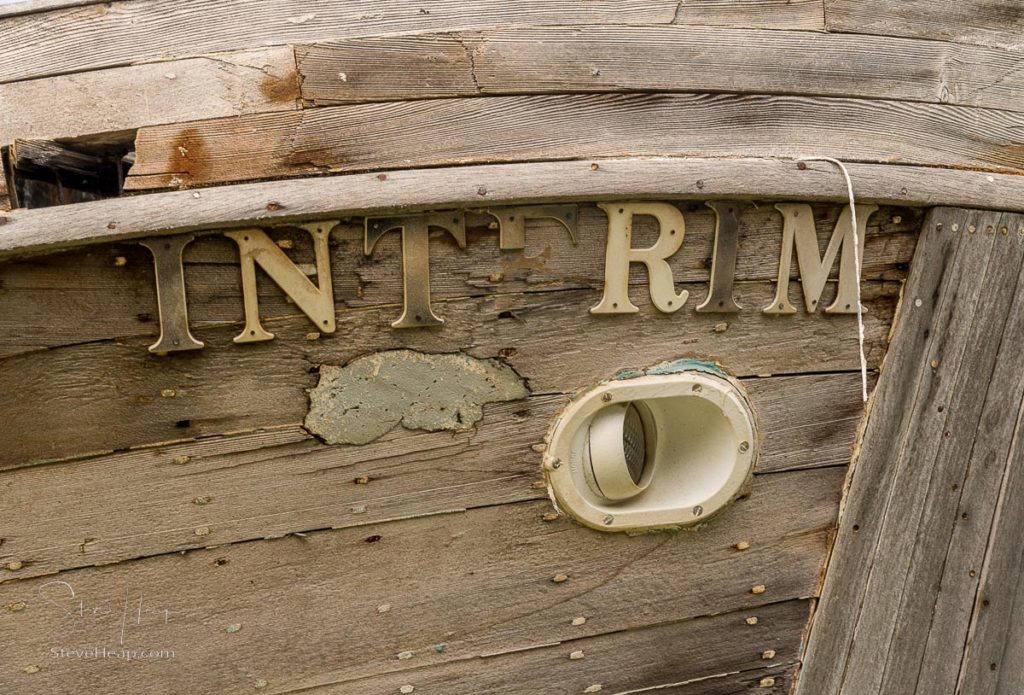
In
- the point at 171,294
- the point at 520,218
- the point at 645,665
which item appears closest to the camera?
the point at 171,294

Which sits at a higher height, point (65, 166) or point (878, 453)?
point (878, 453)

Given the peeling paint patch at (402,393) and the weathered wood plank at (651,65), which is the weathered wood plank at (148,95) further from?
the peeling paint patch at (402,393)

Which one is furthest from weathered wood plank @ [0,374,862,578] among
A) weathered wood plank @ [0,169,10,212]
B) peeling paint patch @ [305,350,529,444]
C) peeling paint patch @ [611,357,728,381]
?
weathered wood plank @ [0,169,10,212]

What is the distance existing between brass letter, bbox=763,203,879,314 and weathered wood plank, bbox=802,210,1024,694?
0.18 metres

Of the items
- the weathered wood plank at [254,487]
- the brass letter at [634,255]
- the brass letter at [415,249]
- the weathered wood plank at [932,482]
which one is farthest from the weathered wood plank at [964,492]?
the brass letter at [415,249]

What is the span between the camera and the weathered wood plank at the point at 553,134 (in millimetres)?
1717

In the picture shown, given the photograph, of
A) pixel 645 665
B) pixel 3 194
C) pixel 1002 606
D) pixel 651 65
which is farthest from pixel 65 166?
pixel 1002 606

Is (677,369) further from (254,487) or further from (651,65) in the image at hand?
(254,487)

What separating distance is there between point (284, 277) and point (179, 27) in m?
0.60

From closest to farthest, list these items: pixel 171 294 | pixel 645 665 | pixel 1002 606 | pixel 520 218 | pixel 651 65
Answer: pixel 171 294
pixel 520 218
pixel 651 65
pixel 645 665
pixel 1002 606

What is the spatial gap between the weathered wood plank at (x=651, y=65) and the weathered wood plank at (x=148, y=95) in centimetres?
8

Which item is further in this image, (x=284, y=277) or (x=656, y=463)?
(x=656, y=463)

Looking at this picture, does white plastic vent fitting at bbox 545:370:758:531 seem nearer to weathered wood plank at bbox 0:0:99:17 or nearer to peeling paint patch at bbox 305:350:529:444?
peeling paint patch at bbox 305:350:529:444

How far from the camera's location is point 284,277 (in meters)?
1.69
